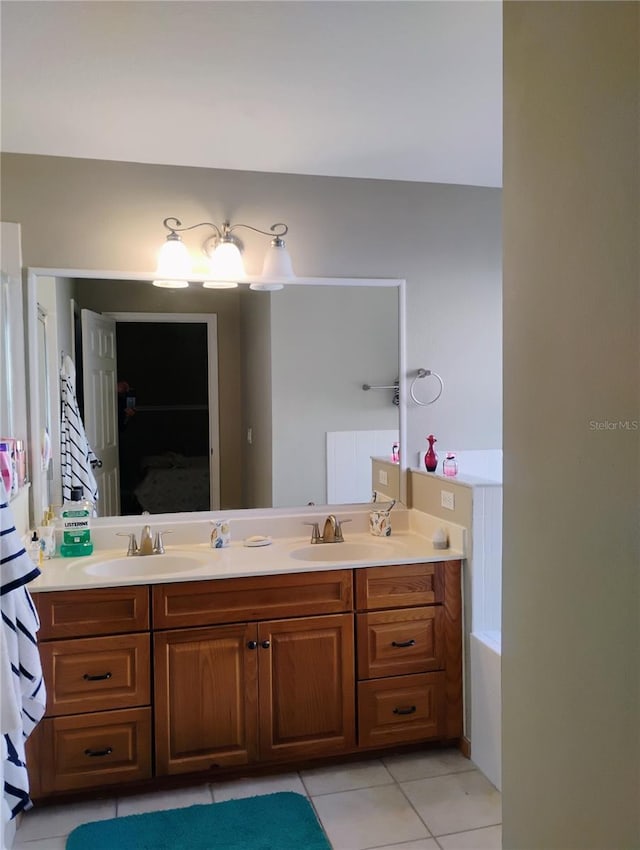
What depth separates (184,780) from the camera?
2436 millimetres

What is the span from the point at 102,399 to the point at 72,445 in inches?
8.8

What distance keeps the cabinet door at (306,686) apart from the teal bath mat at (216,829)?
217 mm

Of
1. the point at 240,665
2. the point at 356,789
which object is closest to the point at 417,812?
the point at 356,789

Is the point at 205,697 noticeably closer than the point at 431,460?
Yes

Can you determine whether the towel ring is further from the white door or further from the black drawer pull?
the black drawer pull

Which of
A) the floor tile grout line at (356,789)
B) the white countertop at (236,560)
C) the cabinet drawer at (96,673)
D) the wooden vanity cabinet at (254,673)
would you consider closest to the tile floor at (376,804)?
the floor tile grout line at (356,789)

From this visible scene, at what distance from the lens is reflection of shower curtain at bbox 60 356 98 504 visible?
2742 millimetres

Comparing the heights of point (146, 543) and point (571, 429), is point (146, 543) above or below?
below

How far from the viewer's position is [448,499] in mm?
2770

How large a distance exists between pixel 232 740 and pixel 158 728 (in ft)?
0.89

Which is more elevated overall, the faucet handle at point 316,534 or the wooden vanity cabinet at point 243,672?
the faucet handle at point 316,534

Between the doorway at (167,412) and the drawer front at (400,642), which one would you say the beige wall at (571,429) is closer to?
the drawer front at (400,642)

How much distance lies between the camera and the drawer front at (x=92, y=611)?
2.29m

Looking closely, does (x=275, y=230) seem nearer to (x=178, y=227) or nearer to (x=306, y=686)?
(x=178, y=227)
